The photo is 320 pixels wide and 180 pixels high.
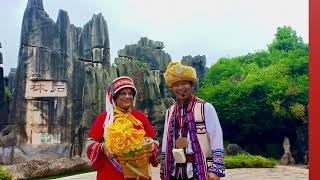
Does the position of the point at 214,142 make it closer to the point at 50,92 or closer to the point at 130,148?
the point at 130,148

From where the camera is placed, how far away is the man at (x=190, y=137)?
11.8 ft

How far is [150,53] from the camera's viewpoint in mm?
30000

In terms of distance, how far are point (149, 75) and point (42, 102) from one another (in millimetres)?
5598

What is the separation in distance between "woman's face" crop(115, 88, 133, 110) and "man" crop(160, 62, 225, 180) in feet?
1.29

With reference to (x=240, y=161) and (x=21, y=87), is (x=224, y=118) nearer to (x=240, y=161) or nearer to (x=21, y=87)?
(x=240, y=161)

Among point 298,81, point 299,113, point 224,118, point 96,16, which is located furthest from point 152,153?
point 298,81

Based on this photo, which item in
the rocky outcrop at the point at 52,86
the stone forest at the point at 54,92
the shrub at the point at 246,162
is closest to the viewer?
the shrub at the point at 246,162

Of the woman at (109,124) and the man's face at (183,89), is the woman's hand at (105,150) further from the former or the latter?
the man's face at (183,89)

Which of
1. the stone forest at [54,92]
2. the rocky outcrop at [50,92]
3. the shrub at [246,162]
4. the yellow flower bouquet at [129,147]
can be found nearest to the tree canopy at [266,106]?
A: the stone forest at [54,92]

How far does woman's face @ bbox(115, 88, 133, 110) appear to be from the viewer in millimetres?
4000

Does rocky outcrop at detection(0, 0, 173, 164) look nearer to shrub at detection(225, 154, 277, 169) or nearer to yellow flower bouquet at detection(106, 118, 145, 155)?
shrub at detection(225, 154, 277, 169)

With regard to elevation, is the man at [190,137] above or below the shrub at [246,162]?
above

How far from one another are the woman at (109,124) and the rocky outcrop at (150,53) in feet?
82.9

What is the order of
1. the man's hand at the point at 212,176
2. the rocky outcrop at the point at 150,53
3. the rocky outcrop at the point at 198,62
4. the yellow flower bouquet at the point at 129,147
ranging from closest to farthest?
the man's hand at the point at 212,176 → the yellow flower bouquet at the point at 129,147 → the rocky outcrop at the point at 150,53 → the rocky outcrop at the point at 198,62
